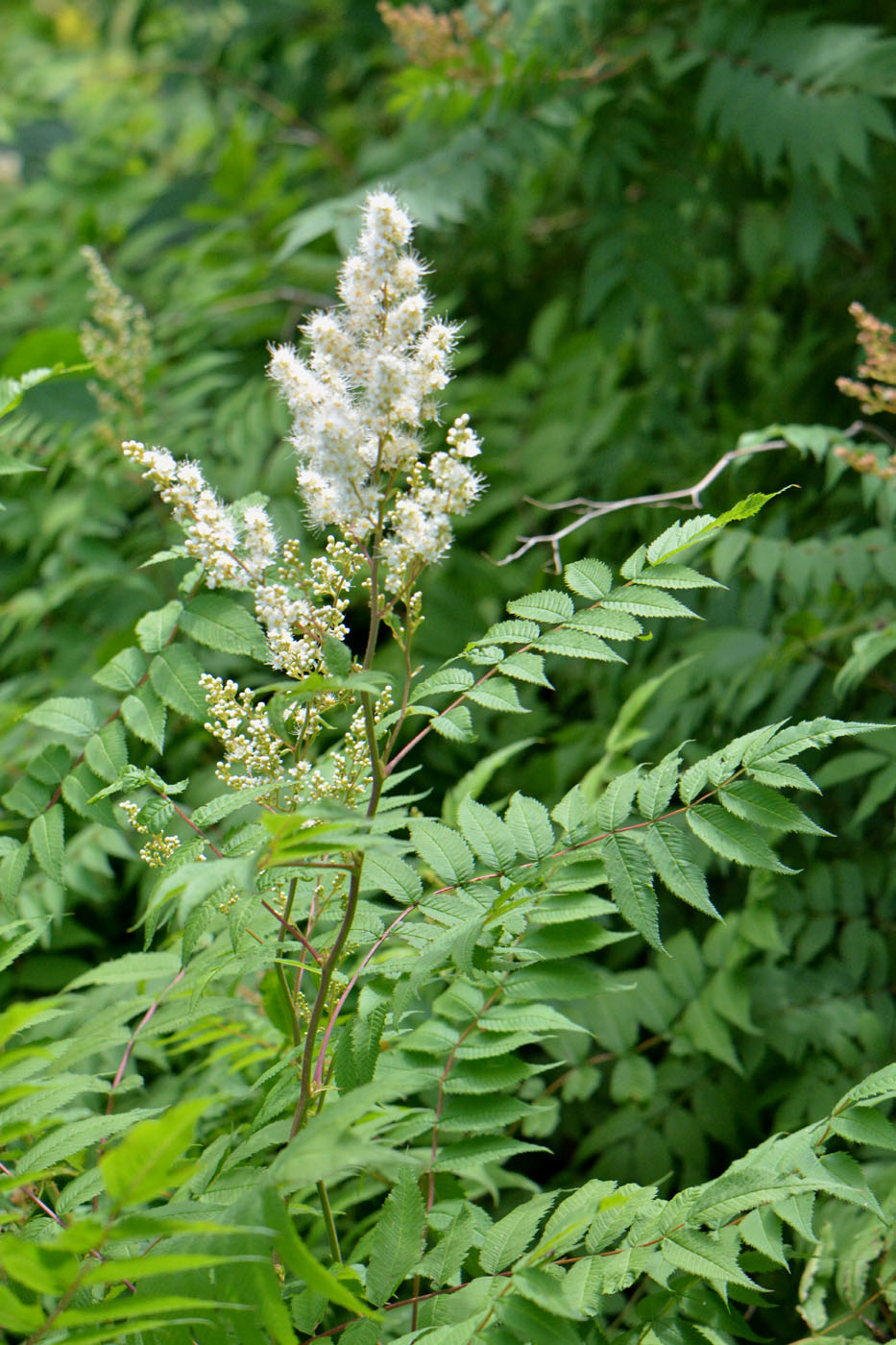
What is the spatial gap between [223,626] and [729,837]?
65cm

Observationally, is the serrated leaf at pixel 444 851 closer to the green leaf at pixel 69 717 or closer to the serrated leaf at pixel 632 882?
the serrated leaf at pixel 632 882

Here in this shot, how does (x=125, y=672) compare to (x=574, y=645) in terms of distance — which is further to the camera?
(x=125, y=672)

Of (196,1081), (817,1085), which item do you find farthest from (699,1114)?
(196,1081)

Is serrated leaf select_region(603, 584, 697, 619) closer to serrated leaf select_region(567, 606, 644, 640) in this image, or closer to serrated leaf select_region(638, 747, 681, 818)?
serrated leaf select_region(567, 606, 644, 640)

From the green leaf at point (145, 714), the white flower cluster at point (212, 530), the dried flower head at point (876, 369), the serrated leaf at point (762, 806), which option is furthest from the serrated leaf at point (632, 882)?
the dried flower head at point (876, 369)

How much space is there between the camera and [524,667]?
3.53ft

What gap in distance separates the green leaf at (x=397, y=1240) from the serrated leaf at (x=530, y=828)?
0.33m

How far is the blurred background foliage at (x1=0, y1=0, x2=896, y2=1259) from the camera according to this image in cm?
175

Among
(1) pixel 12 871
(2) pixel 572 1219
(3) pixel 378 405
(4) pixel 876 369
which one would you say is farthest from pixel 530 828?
(4) pixel 876 369

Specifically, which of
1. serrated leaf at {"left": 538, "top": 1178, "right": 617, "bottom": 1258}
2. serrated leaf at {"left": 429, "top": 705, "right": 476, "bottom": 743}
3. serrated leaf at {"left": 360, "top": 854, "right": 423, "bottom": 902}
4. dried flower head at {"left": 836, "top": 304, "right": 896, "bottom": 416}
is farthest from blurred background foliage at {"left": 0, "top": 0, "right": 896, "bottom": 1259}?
serrated leaf at {"left": 538, "top": 1178, "right": 617, "bottom": 1258}

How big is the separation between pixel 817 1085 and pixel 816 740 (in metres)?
0.87

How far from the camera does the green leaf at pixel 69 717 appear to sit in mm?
1358

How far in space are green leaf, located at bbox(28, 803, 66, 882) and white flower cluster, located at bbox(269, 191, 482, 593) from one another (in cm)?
56

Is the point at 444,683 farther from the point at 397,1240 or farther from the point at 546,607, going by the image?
the point at 397,1240
